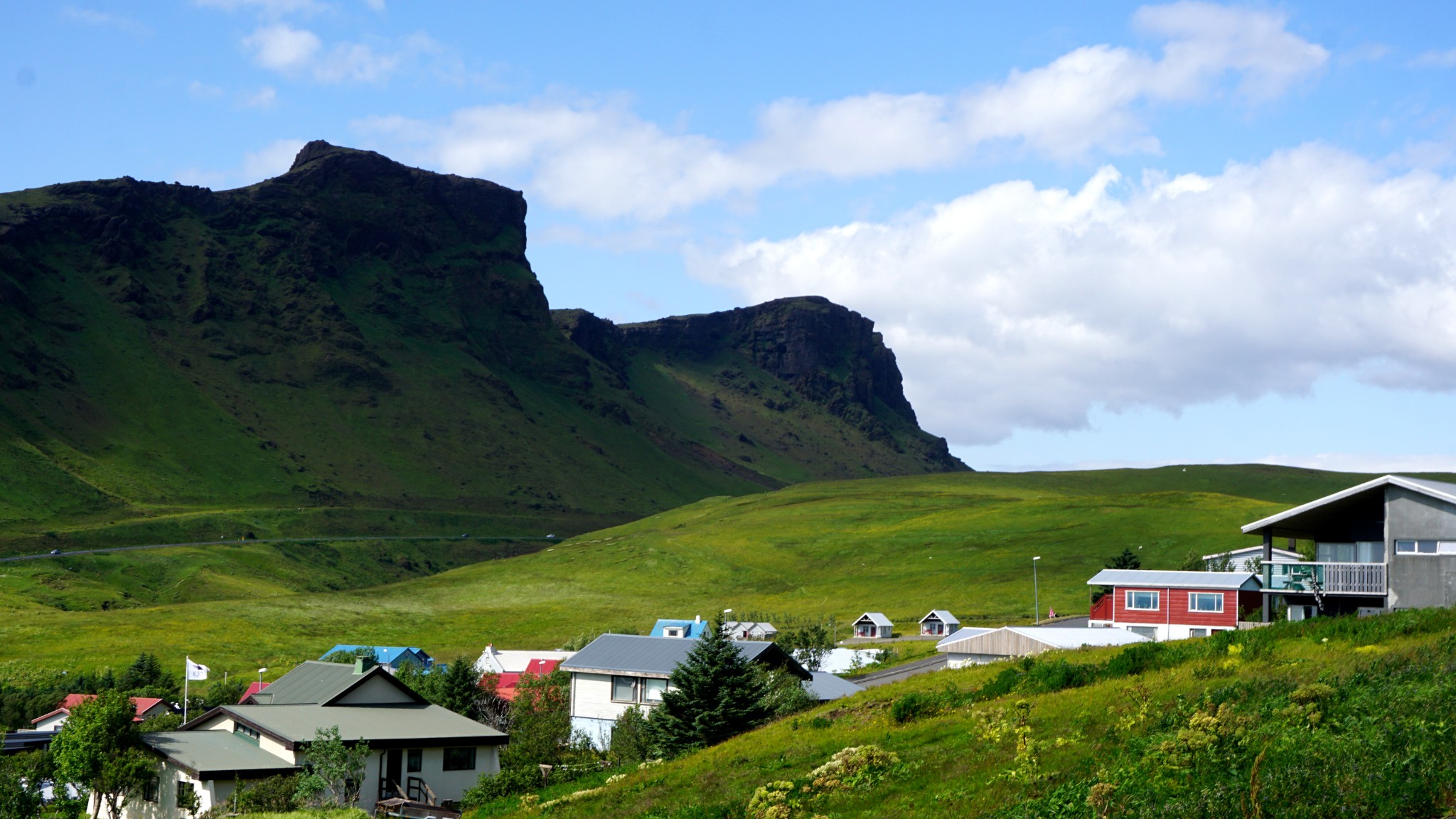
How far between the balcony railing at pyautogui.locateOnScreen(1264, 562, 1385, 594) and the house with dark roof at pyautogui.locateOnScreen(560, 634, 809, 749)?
2276 cm

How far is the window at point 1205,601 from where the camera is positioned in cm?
8269

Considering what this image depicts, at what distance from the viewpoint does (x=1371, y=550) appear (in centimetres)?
4253

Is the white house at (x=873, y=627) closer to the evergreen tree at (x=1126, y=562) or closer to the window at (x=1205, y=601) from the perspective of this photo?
the evergreen tree at (x=1126, y=562)

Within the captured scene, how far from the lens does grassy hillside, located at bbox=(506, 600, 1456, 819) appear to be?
14.5 metres

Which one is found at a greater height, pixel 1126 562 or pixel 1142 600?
pixel 1126 562

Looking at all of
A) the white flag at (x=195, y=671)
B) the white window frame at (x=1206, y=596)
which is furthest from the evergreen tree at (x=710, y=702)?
the white window frame at (x=1206, y=596)

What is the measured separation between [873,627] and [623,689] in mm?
66348

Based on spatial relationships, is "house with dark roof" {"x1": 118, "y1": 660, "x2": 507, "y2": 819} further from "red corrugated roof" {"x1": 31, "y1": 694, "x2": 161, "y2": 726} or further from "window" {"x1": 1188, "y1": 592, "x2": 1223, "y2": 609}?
"window" {"x1": 1188, "y1": 592, "x2": 1223, "y2": 609}

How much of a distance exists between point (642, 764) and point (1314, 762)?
2160 centimetres

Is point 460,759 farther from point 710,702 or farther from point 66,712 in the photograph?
point 66,712

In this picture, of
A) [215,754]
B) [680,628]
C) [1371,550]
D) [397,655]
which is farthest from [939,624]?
[215,754]

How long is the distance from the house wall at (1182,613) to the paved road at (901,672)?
48.3 ft

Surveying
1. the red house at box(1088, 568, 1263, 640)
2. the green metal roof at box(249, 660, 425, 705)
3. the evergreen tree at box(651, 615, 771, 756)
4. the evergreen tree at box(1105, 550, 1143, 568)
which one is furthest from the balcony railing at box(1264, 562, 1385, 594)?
the evergreen tree at box(1105, 550, 1143, 568)

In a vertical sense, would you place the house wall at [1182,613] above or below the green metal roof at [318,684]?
above
